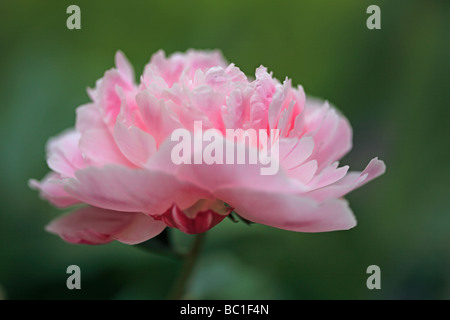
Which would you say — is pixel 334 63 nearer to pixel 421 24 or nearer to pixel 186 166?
pixel 421 24

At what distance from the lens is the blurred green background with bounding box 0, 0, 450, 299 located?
699 millimetres

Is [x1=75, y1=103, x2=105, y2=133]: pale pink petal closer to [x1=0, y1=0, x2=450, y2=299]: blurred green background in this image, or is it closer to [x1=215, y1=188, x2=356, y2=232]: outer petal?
[x1=215, y1=188, x2=356, y2=232]: outer petal

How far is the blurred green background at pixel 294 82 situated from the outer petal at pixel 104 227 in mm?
259

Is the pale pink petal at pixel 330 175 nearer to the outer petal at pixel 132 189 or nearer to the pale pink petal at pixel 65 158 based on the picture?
the outer petal at pixel 132 189

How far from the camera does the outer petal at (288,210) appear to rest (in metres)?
0.32

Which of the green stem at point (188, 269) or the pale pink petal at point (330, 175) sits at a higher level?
the pale pink petal at point (330, 175)

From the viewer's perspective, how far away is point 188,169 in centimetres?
32

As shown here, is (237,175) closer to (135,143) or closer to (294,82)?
(135,143)

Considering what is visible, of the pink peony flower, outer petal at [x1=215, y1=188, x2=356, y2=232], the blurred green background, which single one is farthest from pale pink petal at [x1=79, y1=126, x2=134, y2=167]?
the blurred green background

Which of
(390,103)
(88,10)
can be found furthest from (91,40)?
(390,103)

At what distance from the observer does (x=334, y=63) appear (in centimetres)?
89

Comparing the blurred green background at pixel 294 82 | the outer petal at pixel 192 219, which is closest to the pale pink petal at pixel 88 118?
the outer petal at pixel 192 219

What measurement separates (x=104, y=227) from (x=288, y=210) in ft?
0.56
